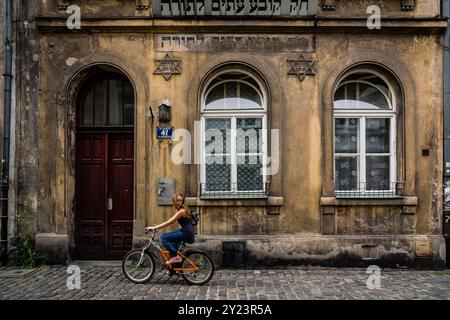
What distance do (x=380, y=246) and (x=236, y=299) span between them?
3.77m

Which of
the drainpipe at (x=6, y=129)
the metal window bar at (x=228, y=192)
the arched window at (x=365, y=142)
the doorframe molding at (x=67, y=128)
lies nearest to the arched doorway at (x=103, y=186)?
the doorframe molding at (x=67, y=128)

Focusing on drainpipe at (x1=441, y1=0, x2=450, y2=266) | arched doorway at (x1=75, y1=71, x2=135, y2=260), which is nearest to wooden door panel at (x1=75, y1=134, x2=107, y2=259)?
arched doorway at (x1=75, y1=71, x2=135, y2=260)

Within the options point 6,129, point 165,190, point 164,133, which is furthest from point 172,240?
point 6,129

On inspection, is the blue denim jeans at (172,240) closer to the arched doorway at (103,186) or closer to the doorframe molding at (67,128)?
the doorframe molding at (67,128)

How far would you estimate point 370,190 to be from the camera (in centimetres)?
909

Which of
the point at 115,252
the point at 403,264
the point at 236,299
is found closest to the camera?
the point at 236,299

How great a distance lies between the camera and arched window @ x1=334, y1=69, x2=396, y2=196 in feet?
29.8

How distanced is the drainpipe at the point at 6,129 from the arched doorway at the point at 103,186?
141 centimetres

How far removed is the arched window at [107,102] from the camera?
372 inches

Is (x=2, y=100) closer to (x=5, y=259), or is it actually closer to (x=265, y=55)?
(x=5, y=259)

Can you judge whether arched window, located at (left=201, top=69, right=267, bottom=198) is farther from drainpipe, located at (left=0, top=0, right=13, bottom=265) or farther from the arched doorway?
drainpipe, located at (left=0, top=0, right=13, bottom=265)

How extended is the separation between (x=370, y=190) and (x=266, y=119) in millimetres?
2806

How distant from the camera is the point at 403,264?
862 cm

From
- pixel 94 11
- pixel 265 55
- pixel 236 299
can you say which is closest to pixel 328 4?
pixel 265 55
